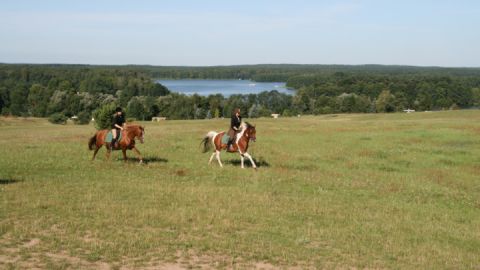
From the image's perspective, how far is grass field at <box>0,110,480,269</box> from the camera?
40.5 ft

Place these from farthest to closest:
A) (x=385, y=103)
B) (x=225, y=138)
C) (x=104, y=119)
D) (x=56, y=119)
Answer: (x=385, y=103) → (x=56, y=119) → (x=104, y=119) → (x=225, y=138)

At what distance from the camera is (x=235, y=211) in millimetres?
16516

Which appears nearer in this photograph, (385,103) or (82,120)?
(82,120)

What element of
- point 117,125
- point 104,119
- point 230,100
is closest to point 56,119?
point 104,119

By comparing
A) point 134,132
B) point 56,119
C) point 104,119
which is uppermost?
point 134,132

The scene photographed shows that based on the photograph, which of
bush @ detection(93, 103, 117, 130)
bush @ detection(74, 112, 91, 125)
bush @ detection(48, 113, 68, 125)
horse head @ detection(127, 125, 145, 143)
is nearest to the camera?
horse head @ detection(127, 125, 145, 143)

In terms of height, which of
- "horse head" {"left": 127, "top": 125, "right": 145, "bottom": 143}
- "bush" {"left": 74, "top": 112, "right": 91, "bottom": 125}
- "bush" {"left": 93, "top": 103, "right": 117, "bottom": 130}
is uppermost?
"horse head" {"left": 127, "top": 125, "right": 145, "bottom": 143}

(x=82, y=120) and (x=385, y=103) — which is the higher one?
(x=385, y=103)

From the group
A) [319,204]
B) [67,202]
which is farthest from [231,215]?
[67,202]

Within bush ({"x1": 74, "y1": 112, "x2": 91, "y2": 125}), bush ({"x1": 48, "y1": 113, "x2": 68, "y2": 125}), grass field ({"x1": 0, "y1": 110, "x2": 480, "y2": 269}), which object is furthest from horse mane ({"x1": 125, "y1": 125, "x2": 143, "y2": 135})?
bush ({"x1": 74, "y1": 112, "x2": 91, "y2": 125})

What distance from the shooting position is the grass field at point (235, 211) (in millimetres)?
12359

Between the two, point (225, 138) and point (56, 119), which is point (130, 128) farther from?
point (56, 119)

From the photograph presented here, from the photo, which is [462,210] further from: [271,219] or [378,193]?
[271,219]

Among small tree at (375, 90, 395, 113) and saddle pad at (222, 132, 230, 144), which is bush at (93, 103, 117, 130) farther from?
small tree at (375, 90, 395, 113)
